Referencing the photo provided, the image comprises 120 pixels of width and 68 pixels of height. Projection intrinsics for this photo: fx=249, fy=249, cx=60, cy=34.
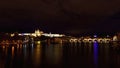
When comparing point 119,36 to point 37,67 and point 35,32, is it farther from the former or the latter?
point 35,32

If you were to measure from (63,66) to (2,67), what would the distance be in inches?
192

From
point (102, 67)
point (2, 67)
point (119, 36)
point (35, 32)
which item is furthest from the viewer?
point (35, 32)

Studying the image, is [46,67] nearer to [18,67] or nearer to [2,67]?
[18,67]

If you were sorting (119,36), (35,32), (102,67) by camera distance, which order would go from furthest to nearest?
1. (35,32)
2. (119,36)
3. (102,67)

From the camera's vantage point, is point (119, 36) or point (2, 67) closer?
point (2, 67)

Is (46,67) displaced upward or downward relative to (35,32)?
downward

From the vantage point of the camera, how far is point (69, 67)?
19.9m

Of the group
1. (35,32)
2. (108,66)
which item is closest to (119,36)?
(108,66)

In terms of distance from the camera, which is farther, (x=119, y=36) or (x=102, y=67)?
(x=119, y=36)

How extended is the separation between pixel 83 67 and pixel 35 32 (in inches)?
4379

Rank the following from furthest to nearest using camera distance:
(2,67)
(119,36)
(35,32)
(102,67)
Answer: (35,32), (119,36), (102,67), (2,67)

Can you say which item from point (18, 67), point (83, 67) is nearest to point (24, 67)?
point (18, 67)

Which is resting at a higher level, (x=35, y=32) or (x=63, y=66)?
(x=35, y=32)

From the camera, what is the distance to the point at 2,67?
61.6 ft
